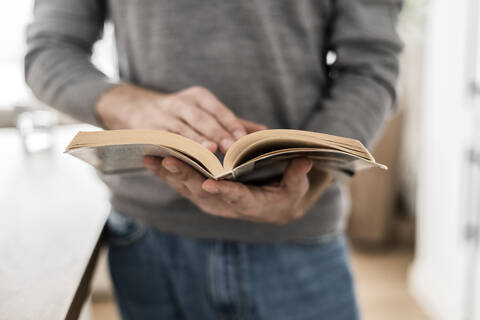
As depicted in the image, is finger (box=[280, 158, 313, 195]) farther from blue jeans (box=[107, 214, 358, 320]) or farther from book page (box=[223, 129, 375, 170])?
blue jeans (box=[107, 214, 358, 320])

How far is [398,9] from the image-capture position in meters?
0.76

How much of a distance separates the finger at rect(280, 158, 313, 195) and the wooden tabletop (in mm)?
255

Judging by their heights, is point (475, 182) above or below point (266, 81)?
below

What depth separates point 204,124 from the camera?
576 millimetres

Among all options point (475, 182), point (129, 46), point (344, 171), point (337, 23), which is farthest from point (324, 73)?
point (475, 182)

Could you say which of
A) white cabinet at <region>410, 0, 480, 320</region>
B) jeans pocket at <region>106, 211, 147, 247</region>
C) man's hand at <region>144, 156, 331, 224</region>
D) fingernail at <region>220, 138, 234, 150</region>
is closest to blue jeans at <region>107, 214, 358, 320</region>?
jeans pocket at <region>106, 211, 147, 247</region>

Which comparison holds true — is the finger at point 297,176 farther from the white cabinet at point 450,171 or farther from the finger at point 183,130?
the white cabinet at point 450,171

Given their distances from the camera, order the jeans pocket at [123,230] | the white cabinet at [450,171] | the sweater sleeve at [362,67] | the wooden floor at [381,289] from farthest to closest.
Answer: the wooden floor at [381,289]
the white cabinet at [450,171]
the jeans pocket at [123,230]
the sweater sleeve at [362,67]

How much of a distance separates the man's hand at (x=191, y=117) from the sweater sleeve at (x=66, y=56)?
82 millimetres

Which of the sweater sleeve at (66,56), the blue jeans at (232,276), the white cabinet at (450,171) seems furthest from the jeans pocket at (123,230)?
the white cabinet at (450,171)

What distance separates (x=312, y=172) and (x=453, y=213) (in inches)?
48.7

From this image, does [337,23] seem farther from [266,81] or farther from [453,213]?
[453,213]

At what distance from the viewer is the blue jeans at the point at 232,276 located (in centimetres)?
76

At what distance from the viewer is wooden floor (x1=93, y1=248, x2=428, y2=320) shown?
192cm
